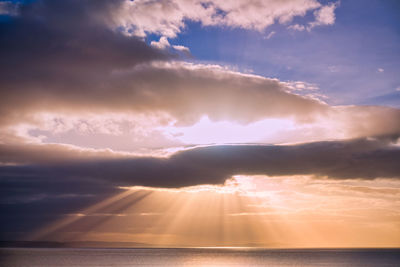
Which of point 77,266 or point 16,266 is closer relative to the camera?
point 16,266

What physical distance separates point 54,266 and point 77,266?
1189 cm

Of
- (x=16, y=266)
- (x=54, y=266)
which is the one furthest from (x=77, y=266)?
(x=16, y=266)

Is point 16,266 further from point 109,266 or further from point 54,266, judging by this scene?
point 109,266

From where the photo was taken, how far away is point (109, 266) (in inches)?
7751

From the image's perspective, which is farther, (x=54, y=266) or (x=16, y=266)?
(x=54, y=266)

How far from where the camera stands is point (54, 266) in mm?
197250

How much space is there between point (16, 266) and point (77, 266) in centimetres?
3098

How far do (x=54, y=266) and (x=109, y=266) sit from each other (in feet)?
Result: 94.5

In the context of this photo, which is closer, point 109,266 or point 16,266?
point 16,266

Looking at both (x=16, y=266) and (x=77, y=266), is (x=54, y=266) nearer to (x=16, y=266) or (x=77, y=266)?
(x=77, y=266)

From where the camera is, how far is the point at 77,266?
198 m

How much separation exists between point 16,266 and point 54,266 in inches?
936

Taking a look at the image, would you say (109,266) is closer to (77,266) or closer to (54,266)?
(77,266)
